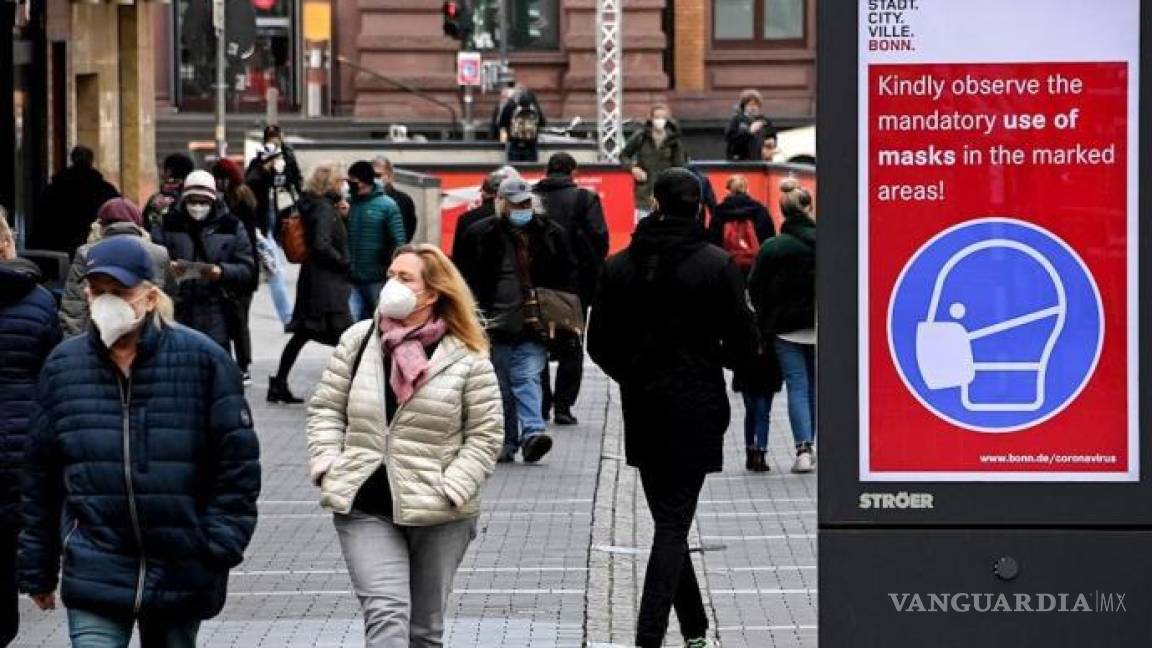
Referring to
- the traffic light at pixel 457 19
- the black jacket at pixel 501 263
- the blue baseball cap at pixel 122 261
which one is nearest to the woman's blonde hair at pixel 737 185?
the black jacket at pixel 501 263

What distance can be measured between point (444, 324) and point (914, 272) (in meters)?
1.87

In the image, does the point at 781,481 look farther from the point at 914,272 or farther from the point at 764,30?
the point at 764,30

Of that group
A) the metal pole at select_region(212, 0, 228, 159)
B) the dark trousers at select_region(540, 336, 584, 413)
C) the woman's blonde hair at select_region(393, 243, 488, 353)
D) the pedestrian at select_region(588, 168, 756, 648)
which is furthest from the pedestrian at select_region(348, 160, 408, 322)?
the metal pole at select_region(212, 0, 228, 159)

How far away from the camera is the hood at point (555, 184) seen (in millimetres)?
18672

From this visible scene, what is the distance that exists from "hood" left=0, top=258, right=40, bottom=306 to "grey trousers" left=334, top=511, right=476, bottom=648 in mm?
1541

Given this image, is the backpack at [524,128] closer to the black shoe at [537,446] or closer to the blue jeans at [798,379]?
the black shoe at [537,446]

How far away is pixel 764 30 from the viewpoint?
48.8 meters

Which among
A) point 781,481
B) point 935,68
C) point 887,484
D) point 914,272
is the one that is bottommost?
point 781,481

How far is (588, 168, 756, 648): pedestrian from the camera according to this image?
32.5 feet

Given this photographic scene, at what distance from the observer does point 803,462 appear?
16.2 meters

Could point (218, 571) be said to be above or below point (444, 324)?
below

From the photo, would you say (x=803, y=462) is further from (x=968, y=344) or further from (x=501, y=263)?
(x=968, y=344)

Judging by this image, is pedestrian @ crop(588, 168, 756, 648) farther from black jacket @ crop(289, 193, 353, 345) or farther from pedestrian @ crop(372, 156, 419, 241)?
pedestrian @ crop(372, 156, 419, 241)

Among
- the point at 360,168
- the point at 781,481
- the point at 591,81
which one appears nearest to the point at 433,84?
the point at 591,81
